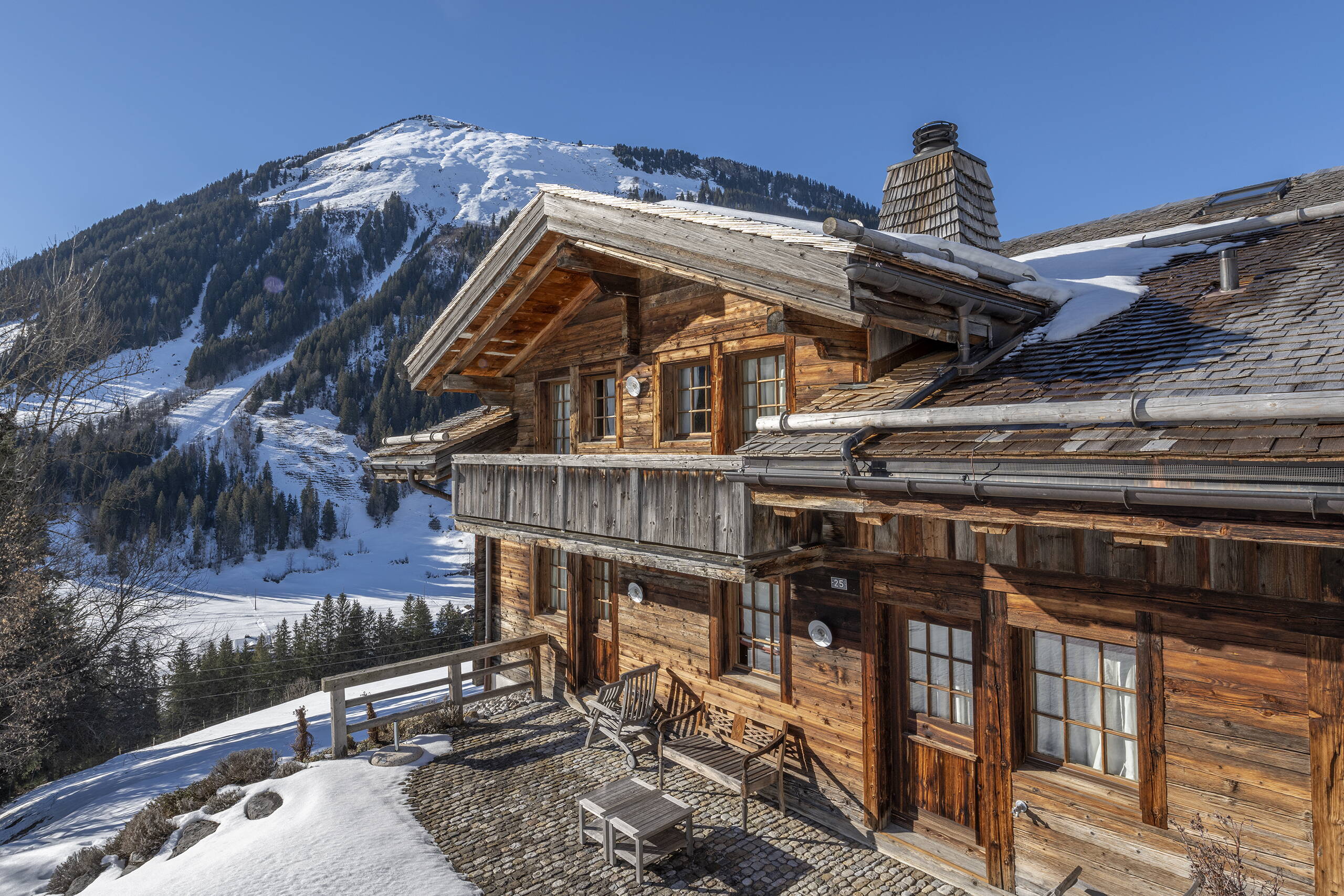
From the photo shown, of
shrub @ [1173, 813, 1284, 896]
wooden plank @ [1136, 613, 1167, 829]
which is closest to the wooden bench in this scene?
wooden plank @ [1136, 613, 1167, 829]

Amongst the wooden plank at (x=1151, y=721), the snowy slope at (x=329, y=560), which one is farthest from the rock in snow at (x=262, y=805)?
the snowy slope at (x=329, y=560)

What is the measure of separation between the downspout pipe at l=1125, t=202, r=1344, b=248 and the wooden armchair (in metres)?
8.82

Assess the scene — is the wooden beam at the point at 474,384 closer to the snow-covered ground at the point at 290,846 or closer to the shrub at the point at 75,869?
the snow-covered ground at the point at 290,846

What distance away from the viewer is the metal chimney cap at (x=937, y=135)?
12.0 meters

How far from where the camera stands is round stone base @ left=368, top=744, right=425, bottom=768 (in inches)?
380

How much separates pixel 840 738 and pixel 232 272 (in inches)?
7236

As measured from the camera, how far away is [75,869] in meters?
9.25

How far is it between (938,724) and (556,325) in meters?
8.43

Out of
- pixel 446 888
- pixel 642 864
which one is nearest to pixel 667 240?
pixel 642 864

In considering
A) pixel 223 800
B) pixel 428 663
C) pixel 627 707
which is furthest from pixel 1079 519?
Result: pixel 223 800

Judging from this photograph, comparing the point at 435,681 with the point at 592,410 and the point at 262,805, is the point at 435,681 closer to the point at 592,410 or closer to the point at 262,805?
the point at 262,805

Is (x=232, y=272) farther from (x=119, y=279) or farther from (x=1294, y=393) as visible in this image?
(x=1294, y=393)

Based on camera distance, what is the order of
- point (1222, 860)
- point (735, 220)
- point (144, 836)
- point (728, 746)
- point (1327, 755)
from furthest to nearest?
point (144, 836) < point (728, 746) < point (735, 220) < point (1222, 860) < point (1327, 755)

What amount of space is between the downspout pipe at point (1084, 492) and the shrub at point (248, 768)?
29.7 feet
